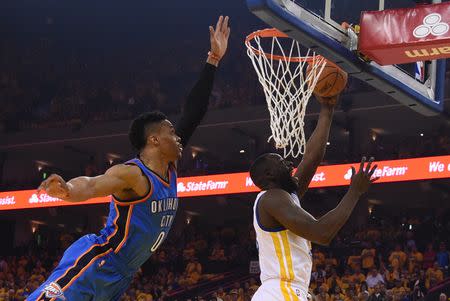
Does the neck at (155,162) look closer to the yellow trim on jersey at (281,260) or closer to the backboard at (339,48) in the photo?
the yellow trim on jersey at (281,260)

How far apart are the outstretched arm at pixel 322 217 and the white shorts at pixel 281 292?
30 centimetres

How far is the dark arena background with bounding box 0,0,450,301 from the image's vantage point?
14523 millimetres

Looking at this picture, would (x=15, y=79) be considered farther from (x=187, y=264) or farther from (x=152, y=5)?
(x=187, y=264)

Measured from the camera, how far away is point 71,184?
125 inches

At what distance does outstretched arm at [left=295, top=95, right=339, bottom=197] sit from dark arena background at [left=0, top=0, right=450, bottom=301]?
823 cm

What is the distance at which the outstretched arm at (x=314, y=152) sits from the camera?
4246mm

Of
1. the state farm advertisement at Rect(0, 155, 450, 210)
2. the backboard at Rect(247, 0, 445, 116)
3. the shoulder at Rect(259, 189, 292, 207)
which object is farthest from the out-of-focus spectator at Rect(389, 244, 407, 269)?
the shoulder at Rect(259, 189, 292, 207)

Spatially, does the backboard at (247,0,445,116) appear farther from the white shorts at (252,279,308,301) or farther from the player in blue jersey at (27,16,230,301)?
the white shorts at (252,279,308,301)

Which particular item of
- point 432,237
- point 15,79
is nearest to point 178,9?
point 15,79

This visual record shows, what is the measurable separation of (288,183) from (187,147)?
627 inches

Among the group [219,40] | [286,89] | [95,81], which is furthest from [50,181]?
[95,81]

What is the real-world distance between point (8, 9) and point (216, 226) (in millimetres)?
8187

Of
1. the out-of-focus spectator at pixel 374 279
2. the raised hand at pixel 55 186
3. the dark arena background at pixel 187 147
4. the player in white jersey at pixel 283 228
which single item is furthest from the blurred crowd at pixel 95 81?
the raised hand at pixel 55 186

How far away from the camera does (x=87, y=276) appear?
3545mm
